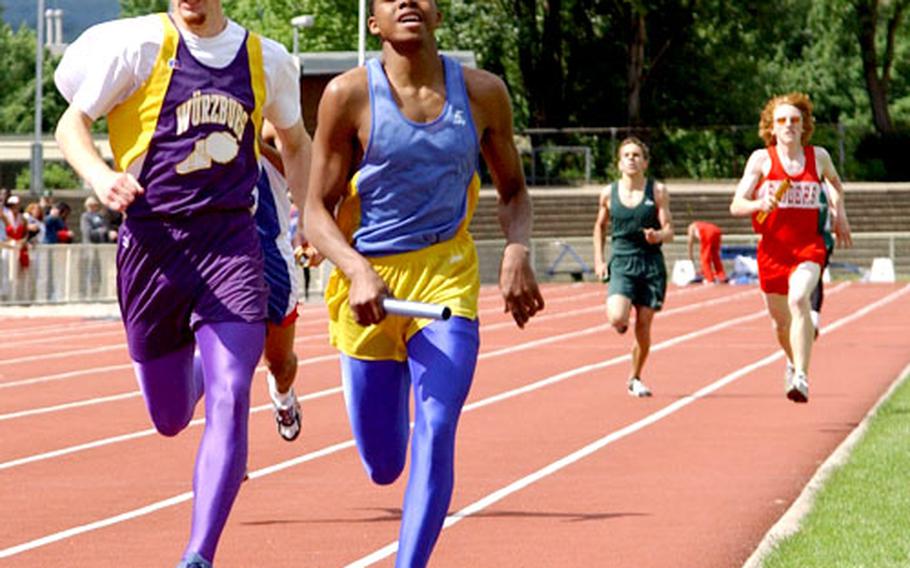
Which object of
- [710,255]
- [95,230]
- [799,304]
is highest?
[799,304]

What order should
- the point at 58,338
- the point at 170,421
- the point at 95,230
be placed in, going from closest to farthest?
1. the point at 170,421
2. the point at 58,338
3. the point at 95,230

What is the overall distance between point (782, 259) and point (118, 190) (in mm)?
8313

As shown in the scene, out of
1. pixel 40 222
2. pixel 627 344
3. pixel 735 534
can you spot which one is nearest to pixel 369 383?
pixel 735 534

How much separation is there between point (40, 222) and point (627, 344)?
12.6 metres

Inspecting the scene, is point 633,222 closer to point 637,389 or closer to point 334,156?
point 637,389

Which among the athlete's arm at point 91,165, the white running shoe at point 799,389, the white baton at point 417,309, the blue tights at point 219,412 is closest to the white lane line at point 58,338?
the white running shoe at point 799,389

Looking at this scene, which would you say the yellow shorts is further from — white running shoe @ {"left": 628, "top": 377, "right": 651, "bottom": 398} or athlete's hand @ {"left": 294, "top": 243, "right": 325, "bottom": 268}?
white running shoe @ {"left": 628, "top": 377, "right": 651, "bottom": 398}

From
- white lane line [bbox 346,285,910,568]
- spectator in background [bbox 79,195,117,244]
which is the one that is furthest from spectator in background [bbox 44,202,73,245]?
white lane line [bbox 346,285,910,568]

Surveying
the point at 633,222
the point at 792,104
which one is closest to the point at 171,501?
the point at 792,104

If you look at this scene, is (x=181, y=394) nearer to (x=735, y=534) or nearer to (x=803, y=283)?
(x=735, y=534)

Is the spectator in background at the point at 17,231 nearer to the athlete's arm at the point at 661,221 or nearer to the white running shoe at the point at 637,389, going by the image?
the white running shoe at the point at 637,389

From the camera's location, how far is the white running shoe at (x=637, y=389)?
16859 millimetres

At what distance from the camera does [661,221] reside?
16.7m

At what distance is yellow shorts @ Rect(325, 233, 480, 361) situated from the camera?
22.2 ft
